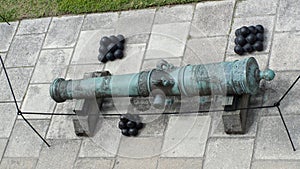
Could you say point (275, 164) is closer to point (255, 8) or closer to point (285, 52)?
point (285, 52)

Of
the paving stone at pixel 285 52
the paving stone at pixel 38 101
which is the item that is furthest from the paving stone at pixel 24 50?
the paving stone at pixel 285 52

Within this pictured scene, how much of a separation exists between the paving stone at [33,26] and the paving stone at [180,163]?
10.7 ft

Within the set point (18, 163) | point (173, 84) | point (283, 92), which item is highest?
point (173, 84)

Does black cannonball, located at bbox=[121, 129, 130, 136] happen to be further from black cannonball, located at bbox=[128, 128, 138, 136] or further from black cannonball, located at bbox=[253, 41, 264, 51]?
black cannonball, located at bbox=[253, 41, 264, 51]

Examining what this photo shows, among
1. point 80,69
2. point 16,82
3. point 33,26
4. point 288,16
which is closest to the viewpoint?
point 288,16

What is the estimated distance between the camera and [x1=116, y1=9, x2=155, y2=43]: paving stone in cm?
930

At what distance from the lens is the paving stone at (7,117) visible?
8766 millimetres

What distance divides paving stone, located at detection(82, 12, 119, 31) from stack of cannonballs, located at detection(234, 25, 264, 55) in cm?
200

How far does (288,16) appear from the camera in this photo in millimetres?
8703

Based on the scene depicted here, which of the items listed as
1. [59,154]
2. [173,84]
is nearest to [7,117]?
[59,154]

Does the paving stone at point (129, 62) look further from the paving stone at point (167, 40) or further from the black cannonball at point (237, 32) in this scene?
the black cannonball at point (237, 32)

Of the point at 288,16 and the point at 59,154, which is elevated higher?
the point at 288,16

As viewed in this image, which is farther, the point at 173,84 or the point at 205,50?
the point at 205,50

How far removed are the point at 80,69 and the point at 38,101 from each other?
707 millimetres
